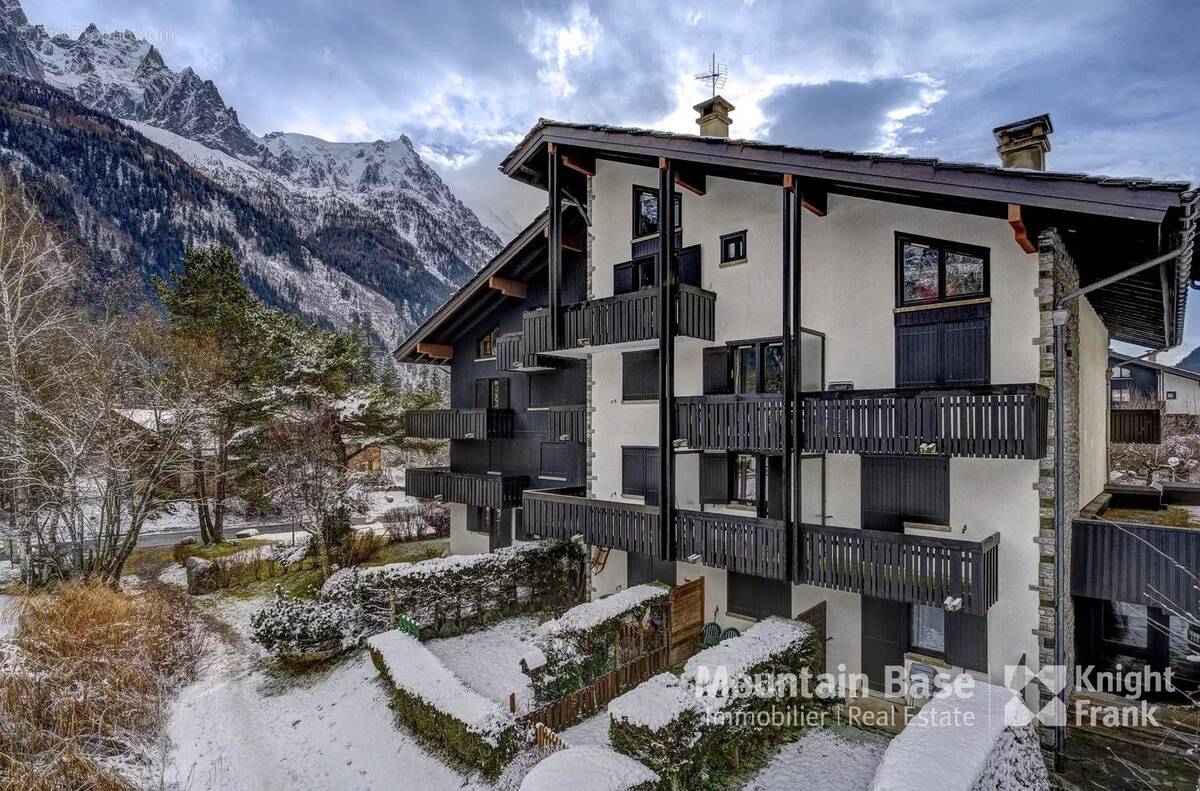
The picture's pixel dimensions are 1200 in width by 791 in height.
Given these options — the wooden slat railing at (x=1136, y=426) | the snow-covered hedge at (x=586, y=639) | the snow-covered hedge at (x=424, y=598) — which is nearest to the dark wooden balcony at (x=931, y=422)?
the snow-covered hedge at (x=586, y=639)

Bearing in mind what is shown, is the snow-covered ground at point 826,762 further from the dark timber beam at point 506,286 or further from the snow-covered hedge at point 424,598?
the dark timber beam at point 506,286

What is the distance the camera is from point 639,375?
46.4ft

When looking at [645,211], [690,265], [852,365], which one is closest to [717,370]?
[690,265]

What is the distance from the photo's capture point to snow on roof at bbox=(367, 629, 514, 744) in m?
8.73

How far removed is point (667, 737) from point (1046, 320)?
28.4 feet

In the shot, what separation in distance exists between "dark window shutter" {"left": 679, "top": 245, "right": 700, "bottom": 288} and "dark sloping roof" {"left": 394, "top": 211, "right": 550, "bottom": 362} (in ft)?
12.3

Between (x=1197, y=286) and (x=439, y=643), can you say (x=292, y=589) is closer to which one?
(x=439, y=643)

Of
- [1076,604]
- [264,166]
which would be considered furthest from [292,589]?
[264,166]

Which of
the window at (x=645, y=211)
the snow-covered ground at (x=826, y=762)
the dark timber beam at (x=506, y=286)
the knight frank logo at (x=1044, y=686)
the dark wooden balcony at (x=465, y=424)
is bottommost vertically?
the snow-covered ground at (x=826, y=762)

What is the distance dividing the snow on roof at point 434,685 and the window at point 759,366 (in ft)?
25.8

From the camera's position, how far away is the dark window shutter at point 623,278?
14219mm

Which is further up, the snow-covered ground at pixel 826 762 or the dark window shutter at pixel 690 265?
the dark window shutter at pixel 690 265

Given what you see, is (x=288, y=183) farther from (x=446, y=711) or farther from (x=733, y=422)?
(x=446, y=711)

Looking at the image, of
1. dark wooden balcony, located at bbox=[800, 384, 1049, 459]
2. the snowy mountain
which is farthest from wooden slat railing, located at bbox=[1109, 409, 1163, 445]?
the snowy mountain
